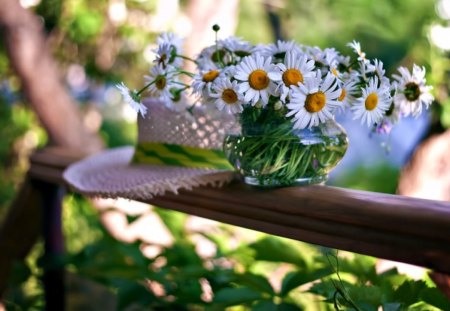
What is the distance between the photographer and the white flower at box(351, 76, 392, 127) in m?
0.79

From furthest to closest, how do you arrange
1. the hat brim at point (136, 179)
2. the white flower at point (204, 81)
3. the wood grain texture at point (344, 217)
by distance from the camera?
the hat brim at point (136, 179), the white flower at point (204, 81), the wood grain texture at point (344, 217)

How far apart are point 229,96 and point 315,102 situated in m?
0.12

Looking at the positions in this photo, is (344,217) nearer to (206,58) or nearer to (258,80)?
(258,80)

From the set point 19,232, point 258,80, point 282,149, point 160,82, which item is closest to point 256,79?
point 258,80

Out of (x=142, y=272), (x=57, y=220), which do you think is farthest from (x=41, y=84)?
(x=142, y=272)

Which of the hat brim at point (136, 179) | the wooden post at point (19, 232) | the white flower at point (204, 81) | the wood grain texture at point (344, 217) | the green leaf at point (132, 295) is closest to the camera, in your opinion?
the wood grain texture at point (344, 217)

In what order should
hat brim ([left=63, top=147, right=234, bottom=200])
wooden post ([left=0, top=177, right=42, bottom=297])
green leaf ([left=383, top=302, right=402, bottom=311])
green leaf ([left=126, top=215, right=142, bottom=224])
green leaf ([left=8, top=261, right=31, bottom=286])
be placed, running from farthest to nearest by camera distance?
wooden post ([left=0, top=177, right=42, bottom=297]) < green leaf ([left=8, top=261, right=31, bottom=286]) < green leaf ([left=126, top=215, right=142, bottom=224]) < hat brim ([left=63, top=147, right=234, bottom=200]) < green leaf ([left=383, top=302, right=402, bottom=311])

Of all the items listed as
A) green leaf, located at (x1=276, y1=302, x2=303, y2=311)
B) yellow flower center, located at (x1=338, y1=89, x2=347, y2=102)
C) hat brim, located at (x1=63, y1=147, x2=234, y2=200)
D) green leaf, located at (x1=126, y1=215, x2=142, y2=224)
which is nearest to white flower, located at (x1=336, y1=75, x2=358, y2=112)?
yellow flower center, located at (x1=338, y1=89, x2=347, y2=102)

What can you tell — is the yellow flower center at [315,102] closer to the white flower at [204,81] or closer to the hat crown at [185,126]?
the white flower at [204,81]

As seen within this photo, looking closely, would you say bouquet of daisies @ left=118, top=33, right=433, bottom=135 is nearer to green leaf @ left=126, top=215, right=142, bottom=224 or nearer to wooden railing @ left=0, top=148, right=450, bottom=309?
wooden railing @ left=0, top=148, right=450, bottom=309

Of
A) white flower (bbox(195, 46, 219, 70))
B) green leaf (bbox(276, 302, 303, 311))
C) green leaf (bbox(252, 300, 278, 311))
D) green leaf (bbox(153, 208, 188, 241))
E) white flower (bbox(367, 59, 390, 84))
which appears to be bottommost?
green leaf (bbox(153, 208, 188, 241))

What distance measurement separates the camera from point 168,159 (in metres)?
1.07

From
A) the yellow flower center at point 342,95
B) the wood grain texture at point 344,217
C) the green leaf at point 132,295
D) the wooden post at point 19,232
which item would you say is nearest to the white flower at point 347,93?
the yellow flower center at point 342,95

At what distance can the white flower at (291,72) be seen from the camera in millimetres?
761
